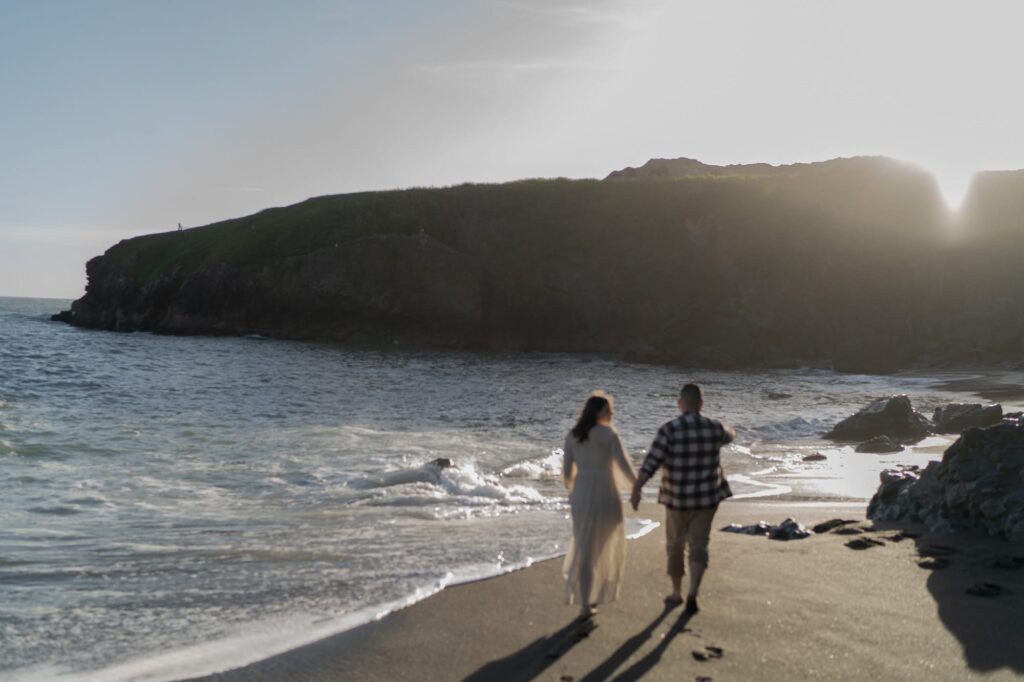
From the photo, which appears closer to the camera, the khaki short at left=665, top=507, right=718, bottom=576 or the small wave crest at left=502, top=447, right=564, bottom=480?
the khaki short at left=665, top=507, right=718, bottom=576

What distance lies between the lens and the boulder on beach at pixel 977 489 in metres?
9.32

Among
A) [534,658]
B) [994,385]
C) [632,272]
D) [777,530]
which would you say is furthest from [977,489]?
[632,272]

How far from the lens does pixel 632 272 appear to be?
5662 cm

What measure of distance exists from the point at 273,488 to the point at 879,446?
1161cm

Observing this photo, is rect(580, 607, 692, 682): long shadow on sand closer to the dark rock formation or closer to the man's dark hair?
the man's dark hair

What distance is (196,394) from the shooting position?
26.4 meters

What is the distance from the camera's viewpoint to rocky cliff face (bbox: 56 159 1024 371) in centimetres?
5194

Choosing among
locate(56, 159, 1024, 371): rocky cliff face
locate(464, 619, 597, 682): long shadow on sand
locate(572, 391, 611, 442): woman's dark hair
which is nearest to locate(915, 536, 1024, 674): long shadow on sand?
locate(464, 619, 597, 682): long shadow on sand

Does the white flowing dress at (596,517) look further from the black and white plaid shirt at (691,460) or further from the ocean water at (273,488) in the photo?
the ocean water at (273,488)

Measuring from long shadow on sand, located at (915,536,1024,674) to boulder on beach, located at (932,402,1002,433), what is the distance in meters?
11.6

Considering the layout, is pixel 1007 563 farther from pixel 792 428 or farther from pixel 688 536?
pixel 792 428

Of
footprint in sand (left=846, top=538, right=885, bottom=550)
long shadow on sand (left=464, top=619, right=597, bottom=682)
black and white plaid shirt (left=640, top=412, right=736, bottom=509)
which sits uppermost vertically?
black and white plaid shirt (left=640, top=412, right=736, bottom=509)

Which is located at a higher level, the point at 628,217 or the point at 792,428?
the point at 628,217

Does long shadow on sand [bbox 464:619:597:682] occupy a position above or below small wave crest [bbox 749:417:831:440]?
above
